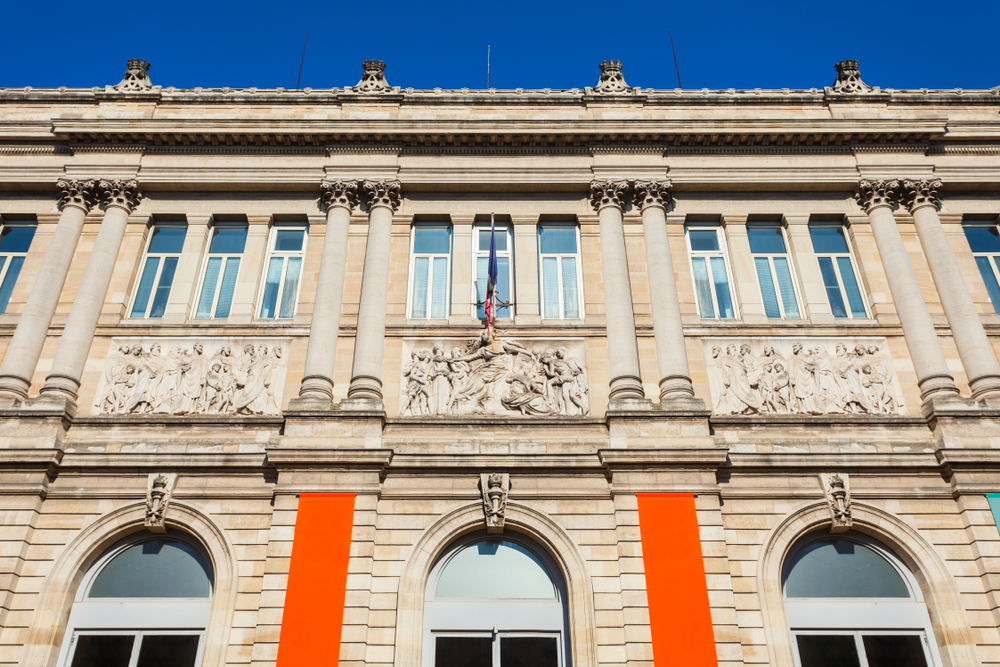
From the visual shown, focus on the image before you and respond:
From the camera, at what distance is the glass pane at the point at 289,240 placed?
62.4 feet

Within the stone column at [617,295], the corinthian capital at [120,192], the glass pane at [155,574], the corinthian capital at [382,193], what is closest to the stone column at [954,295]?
the stone column at [617,295]

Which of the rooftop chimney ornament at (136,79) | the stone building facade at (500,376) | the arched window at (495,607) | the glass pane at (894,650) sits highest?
the rooftop chimney ornament at (136,79)

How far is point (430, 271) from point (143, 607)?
9331 millimetres

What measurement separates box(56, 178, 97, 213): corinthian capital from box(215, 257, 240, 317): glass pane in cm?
373

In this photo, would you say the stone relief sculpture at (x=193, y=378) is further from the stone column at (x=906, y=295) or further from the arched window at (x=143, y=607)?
the stone column at (x=906, y=295)

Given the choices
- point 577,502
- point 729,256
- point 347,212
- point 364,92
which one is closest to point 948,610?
point 577,502

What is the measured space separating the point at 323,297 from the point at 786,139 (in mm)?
12041

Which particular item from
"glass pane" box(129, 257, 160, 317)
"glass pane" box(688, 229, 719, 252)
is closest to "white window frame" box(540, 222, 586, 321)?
"glass pane" box(688, 229, 719, 252)

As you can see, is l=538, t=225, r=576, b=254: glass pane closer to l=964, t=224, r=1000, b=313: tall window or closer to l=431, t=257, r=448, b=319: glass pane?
l=431, t=257, r=448, b=319: glass pane

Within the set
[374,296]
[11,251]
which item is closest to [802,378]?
[374,296]

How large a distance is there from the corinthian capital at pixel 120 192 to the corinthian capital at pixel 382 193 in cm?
571

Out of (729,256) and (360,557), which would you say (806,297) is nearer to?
(729,256)

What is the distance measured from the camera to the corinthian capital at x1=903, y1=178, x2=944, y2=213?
18833 millimetres

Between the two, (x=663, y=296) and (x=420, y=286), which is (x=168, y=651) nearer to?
(x=420, y=286)
